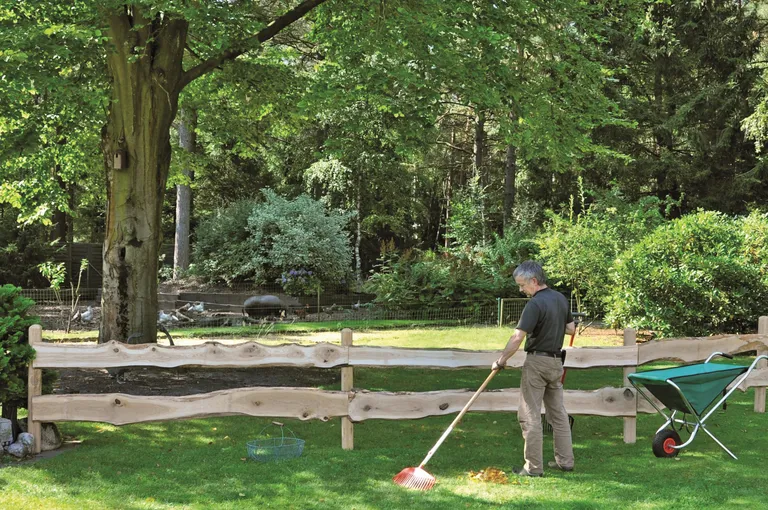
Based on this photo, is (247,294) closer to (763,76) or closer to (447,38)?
(447,38)

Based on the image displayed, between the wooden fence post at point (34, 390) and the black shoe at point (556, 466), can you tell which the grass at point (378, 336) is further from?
the black shoe at point (556, 466)

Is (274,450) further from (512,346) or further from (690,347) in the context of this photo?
(690,347)

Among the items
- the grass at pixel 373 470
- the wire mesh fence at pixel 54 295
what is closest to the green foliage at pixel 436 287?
the wire mesh fence at pixel 54 295

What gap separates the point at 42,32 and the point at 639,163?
21233 mm

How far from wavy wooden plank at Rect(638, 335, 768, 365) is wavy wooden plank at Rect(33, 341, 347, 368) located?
301 cm

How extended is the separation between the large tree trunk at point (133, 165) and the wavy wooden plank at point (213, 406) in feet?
11.0

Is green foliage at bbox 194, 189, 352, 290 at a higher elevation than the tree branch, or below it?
below

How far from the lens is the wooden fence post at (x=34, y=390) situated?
6.42m

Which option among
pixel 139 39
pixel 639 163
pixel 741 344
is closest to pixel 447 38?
pixel 139 39

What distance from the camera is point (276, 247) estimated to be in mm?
21922

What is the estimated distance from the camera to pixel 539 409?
5.89m

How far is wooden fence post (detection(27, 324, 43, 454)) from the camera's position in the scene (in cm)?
642

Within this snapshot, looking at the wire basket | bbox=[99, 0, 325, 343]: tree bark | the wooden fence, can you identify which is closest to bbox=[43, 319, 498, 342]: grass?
bbox=[99, 0, 325, 343]: tree bark

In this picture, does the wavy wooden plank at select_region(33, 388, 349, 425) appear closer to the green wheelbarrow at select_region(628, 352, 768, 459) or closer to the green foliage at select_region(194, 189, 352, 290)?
the green wheelbarrow at select_region(628, 352, 768, 459)
